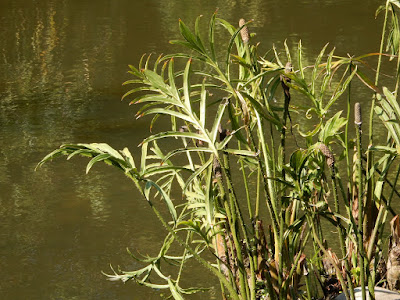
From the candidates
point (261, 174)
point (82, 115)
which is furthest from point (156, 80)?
point (82, 115)

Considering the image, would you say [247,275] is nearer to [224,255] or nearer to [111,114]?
[224,255]

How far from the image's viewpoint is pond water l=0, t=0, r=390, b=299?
115 inches

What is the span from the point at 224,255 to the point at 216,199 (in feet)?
0.55

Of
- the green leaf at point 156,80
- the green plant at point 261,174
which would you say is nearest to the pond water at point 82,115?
the green plant at point 261,174

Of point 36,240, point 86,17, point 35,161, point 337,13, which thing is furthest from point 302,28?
point 36,240

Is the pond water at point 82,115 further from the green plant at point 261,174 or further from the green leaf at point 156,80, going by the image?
the green leaf at point 156,80

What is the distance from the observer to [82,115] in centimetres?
456

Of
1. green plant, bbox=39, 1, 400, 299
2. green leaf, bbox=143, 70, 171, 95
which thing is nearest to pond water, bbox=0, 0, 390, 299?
green plant, bbox=39, 1, 400, 299

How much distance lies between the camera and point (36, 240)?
3.12 metres

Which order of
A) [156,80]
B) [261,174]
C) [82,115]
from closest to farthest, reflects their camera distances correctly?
[156,80], [261,174], [82,115]

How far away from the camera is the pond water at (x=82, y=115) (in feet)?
9.62

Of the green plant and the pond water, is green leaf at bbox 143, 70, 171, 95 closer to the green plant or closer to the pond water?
the green plant

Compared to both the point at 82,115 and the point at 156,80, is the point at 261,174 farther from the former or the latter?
the point at 82,115

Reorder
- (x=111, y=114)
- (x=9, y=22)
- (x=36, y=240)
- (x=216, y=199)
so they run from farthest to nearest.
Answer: (x=9, y=22), (x=111, y=114), (x=36, y=240), (x=216, y=199)
